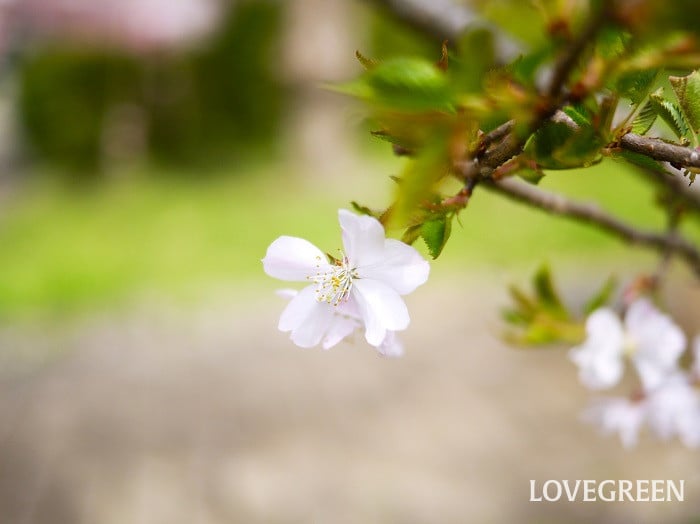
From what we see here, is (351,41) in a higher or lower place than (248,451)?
higher

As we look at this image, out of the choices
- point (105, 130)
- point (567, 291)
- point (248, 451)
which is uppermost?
point (105, 130)

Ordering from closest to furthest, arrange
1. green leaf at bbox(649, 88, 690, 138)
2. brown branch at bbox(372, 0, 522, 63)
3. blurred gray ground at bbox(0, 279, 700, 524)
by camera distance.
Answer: green leaf at bbox(649, 88, 690, 138)
brown branch at bbox(372, 0, 522, 63)
blurred gray ground at bbox(0, 279, 700, 524)

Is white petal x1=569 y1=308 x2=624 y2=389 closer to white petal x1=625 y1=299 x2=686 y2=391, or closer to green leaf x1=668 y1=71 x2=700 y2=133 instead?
white petal x1=625 y1=299 x2=686 y2=391

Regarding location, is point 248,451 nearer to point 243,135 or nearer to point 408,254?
point 408,254

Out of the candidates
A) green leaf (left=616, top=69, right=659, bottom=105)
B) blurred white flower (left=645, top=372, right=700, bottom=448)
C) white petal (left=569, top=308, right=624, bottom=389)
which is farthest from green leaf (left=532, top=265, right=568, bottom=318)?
green leaf (left=616, top=69, right=659, bottom=105)

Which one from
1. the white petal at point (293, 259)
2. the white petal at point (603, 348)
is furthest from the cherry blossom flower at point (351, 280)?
the white petal at point (603, 348)

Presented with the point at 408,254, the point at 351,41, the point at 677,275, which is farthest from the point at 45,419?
the point at 351,41
